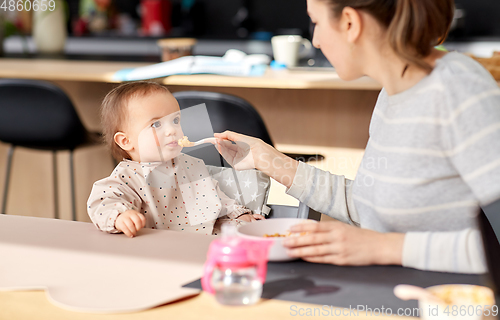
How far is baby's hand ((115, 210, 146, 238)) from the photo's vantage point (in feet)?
2.69

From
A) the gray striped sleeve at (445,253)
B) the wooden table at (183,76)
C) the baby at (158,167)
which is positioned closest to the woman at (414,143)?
the gray striped sleeve at (445,253)

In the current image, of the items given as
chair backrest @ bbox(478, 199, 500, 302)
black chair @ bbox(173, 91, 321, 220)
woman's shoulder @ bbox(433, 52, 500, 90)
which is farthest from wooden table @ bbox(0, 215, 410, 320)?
black chair @ bbox(173, 91, 321, 220)

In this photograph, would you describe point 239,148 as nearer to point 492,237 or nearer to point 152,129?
point 152,129

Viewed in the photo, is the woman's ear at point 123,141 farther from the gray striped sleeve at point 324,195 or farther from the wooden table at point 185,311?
the wooden table at point 185,311

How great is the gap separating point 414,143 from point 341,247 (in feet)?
0.67

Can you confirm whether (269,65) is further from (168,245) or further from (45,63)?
(168,245)

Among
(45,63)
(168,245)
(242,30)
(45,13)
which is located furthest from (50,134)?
(242,30)

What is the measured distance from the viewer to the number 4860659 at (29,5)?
97.0 inches

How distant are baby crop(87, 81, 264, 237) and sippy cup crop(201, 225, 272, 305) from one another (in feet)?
1.47

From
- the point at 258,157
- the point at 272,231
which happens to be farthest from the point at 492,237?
the point at 258,157

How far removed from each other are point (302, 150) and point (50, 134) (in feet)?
3.28

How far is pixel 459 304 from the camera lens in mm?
542

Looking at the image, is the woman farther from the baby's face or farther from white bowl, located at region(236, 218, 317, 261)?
the baby's face

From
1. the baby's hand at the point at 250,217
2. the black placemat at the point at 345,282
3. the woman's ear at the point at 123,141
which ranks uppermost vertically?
the woman's ear at the point at 123,141
